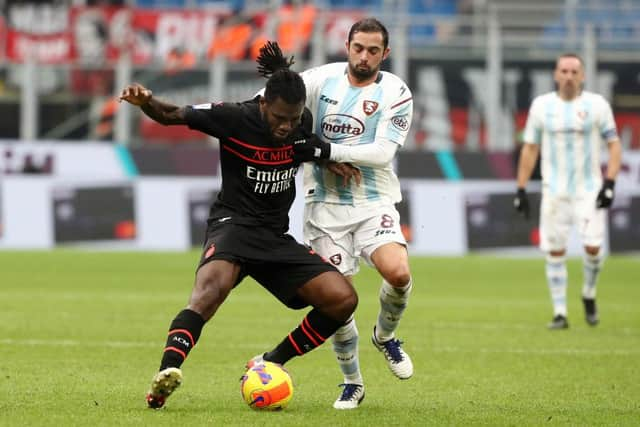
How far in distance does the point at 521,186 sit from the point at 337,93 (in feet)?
15.7

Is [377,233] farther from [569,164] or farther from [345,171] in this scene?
[569,164]

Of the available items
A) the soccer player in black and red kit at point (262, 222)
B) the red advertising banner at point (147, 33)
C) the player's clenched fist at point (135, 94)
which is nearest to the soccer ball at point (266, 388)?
the soccer player in black and red kit at point (262, 222)

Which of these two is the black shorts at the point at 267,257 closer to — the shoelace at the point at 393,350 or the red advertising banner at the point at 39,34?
the shoelace at the point at 393,350

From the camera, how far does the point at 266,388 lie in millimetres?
7273

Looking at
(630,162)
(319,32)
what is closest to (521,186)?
(630,162)

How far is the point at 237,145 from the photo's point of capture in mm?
7391

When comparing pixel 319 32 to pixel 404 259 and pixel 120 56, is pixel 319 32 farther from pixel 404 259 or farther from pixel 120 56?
pixel 404 259

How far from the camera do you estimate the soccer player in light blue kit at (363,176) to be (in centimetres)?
791

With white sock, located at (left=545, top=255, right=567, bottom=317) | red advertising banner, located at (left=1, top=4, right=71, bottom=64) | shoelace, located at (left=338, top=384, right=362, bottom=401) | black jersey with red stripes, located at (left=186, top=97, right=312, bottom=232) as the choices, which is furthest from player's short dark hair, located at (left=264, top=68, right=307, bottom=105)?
red advertising banner, located at (left=1, top=4, right=71, bottom=64)

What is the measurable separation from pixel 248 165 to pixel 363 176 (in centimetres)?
96

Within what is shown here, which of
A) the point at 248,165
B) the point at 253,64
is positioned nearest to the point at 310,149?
the point at 248,165

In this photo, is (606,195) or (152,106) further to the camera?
(606,195)

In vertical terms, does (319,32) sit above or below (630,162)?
above

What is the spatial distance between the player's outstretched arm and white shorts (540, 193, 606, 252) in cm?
628
